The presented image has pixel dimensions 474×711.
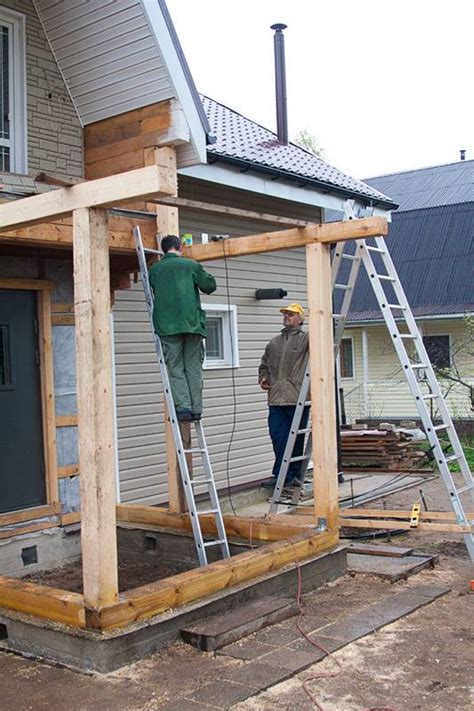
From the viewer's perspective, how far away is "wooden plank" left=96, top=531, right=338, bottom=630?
463 cm

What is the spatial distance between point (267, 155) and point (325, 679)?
6.93 m

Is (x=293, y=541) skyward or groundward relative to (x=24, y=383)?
groundward

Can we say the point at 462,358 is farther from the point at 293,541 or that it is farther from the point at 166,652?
the point at 166,652

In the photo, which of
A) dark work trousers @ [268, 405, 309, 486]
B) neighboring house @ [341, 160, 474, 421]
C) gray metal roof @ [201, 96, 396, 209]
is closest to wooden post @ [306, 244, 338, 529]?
dark work trousers @ [268, 405, 309, 486]

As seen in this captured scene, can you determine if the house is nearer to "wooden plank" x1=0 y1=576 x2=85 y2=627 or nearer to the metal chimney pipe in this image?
"wooden plank" x1=0 y1=576 x2=85 y2=627

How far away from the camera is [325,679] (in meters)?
4.35

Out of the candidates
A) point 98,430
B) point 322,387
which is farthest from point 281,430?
point 98,430

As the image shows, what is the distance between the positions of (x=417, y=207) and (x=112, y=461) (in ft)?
73.5

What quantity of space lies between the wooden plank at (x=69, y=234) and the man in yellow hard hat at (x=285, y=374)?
197 centimetres

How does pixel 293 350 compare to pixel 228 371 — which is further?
pixel 228 371

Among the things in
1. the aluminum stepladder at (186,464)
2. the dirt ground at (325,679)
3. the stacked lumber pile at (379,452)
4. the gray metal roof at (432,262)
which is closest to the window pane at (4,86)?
the aluminum stepladder at (186,464)

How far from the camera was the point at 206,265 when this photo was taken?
9.43 m

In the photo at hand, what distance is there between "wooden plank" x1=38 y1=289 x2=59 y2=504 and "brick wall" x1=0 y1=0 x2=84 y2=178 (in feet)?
3.84

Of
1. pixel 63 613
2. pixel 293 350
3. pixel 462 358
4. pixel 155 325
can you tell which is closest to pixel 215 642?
pixel 63 613
